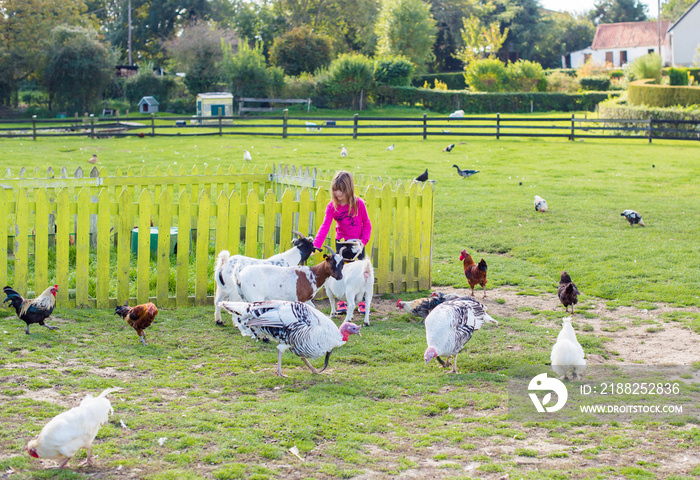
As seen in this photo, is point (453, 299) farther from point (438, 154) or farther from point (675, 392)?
point (438, 154)

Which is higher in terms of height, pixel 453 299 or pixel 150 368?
pixel 453 299

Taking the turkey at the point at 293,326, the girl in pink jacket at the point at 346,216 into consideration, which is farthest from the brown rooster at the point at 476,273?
the turkey at the point at 293,326

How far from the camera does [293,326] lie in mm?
5629

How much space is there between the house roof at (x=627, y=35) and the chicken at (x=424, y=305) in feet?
252

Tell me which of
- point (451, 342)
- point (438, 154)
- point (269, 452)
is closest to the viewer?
point (269, 452)

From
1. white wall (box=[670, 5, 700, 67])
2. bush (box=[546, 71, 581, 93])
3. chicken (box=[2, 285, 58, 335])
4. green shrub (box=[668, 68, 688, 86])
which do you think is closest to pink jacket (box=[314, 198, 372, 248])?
chicken (box=[2, 285, 58, 335])

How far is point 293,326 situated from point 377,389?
2.91ft

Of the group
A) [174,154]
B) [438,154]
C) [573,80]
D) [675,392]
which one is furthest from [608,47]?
[675,392]

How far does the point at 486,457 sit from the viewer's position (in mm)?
4348

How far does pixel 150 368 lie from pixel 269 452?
202 cm

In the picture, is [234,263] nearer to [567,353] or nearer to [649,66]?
[567,353]

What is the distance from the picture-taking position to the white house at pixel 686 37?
55.1m

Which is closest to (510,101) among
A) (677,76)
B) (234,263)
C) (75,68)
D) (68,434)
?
(677,76)

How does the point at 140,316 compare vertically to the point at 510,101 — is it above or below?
below
